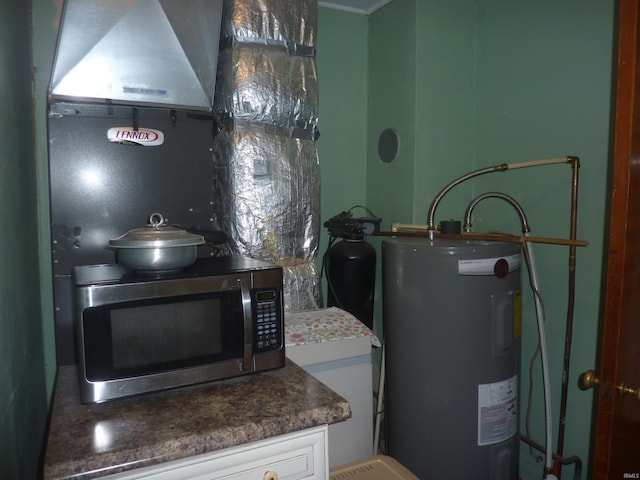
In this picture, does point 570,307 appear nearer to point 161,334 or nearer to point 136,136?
point 161,334

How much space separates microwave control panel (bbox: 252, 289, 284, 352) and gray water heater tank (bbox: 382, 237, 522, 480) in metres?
0.67

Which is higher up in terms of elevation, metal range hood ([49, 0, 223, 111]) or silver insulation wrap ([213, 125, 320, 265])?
metal range hood ([49, 0, 223, 111])

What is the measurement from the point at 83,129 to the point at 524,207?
1753 mm

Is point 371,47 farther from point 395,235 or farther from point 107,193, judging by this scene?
point 107,193

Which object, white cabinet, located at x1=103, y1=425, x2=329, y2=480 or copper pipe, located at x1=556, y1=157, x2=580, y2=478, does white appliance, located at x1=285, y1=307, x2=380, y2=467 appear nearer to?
white cabinet, located at x1=103, y1=425, x2=329, y2=480

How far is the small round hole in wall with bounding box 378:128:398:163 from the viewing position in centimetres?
209

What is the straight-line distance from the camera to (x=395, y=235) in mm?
1955

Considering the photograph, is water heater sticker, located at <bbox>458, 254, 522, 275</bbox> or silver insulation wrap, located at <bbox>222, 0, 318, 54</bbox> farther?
silver insulation wrap, located at <bbox>222, 0, 318, 54</bbox>

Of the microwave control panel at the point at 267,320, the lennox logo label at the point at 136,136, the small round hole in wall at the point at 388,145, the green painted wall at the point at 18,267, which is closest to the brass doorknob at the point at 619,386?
the microwave control panel at the point at 267,320

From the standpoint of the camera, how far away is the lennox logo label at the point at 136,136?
1.51m

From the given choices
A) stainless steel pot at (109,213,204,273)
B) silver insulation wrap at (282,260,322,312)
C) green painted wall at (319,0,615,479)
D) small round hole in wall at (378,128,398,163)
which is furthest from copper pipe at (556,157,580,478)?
stainless steel pot at (109,213,204,273)

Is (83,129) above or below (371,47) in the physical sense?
below

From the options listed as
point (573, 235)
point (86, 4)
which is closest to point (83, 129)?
point (86, 4)

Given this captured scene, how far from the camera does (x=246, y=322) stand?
3.46 ft
